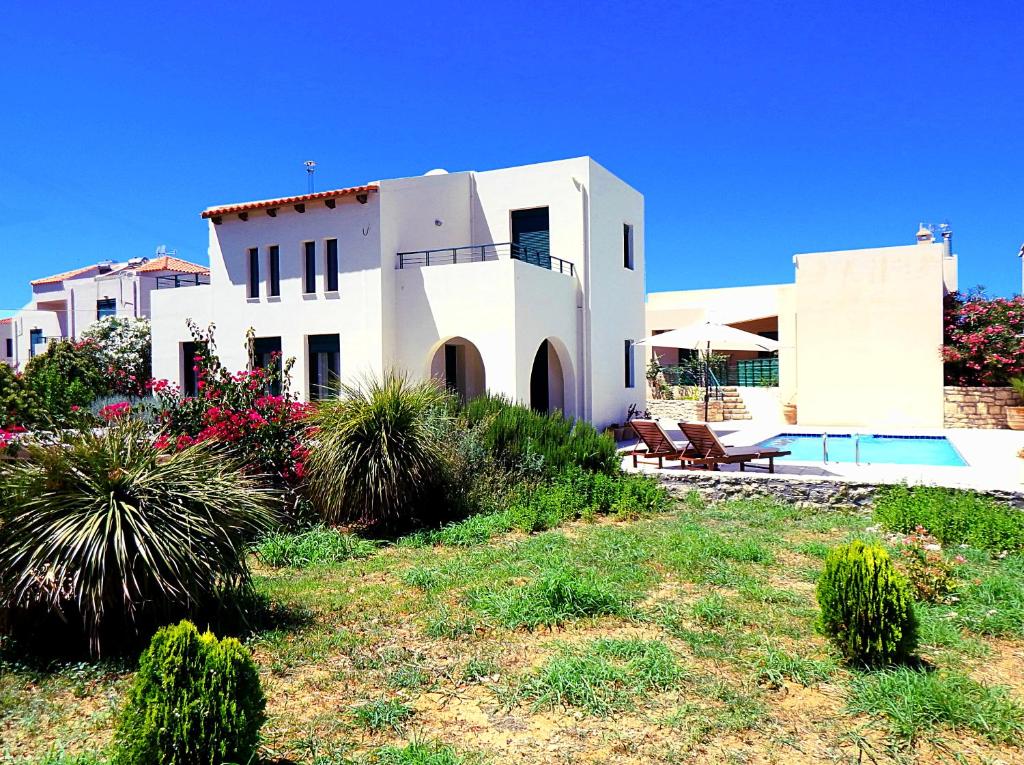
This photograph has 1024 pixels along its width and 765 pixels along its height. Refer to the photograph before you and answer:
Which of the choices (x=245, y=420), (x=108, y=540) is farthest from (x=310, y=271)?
(x=108, y=540)

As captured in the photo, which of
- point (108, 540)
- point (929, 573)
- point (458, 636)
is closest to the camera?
point (108, 540)

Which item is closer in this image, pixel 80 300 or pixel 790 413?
pixel 790 413

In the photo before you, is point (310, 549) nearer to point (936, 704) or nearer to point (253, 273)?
point (936, 704)

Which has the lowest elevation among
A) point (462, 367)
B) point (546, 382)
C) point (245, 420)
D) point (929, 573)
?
point (929, 573)

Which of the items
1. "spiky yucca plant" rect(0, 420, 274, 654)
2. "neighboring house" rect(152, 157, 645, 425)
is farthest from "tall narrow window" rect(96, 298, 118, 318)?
"spiky yucca plant" rect(0, 420, 274, 654)

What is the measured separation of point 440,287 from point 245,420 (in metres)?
8.79

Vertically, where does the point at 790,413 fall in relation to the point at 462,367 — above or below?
below

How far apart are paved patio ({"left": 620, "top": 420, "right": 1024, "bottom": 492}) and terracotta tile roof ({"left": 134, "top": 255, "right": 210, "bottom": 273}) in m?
32.9

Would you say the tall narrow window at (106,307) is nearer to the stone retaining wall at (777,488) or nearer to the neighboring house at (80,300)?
the neighboring house at (80,300)

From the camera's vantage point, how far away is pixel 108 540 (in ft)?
16.4

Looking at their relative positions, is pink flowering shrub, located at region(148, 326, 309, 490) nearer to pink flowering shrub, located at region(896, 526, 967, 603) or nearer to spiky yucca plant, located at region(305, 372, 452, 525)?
spiky yucca plant, located at region(305, 372, 452, 525)

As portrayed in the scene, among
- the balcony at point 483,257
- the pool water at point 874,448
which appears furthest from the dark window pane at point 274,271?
the pool water at point 874,448

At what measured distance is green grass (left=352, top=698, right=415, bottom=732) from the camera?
4.20 metres

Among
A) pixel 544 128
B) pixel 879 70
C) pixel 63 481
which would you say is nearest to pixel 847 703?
pixel 63 481
